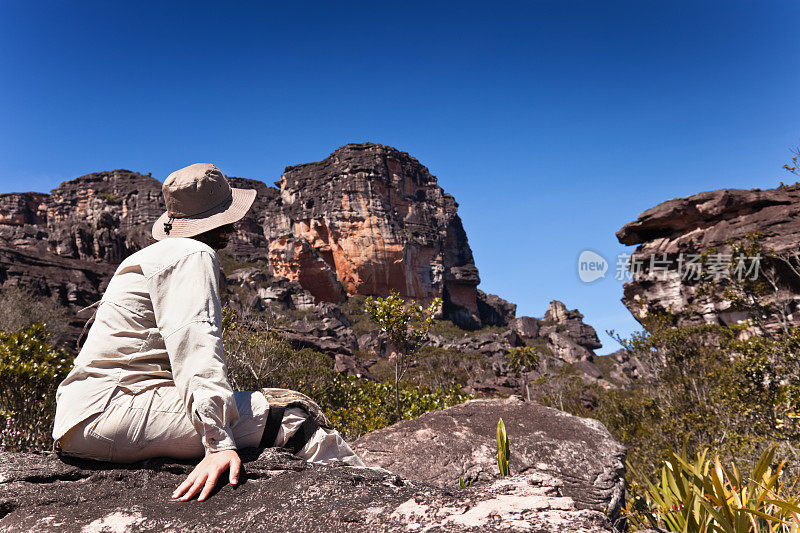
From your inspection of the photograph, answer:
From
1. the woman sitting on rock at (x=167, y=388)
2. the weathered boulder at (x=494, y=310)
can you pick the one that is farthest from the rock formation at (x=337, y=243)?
the woman sitting on rock at (x=167, y=388)

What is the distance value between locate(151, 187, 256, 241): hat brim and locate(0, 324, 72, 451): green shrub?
7090 mm

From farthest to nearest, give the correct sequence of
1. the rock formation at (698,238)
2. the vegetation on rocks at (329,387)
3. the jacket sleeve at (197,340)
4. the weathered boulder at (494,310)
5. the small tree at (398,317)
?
1. the weathered boulder at (494,310)
2. the rock formation at (698,238)
3. the small tree at (398,317)
4. the vegetation on rocks at (329,387)
5. the jacket sleeve at (197,340)

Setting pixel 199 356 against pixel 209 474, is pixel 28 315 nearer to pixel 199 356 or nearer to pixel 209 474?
pixel 199 356

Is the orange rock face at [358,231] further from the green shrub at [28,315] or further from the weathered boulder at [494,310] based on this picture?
the green shrub at [28,315]

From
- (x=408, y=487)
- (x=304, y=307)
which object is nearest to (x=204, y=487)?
(x=408, y=487)

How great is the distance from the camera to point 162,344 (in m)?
2.01

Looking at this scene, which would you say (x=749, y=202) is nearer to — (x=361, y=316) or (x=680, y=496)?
(x=680, y=496)

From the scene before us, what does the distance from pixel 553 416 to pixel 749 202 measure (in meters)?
34.9

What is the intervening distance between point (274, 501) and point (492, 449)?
319 centimetres

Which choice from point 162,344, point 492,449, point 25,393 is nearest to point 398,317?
point 25,393

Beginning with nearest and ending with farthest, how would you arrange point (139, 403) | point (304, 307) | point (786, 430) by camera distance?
point (139, 403), point (786, 430), point (304, 307)

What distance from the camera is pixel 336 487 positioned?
165cm

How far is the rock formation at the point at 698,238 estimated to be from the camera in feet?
97.4

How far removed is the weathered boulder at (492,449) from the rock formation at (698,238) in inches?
1057
